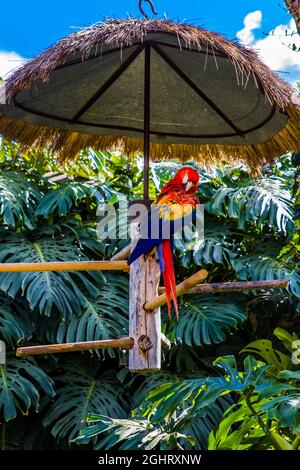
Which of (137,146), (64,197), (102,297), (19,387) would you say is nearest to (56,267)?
(137,146)

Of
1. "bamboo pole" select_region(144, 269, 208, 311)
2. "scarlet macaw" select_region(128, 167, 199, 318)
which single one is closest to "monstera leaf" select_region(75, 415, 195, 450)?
"bamboo pole" select_region(144, 269, 208, 311)

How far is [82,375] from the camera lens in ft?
12.7

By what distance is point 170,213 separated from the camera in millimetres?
2209

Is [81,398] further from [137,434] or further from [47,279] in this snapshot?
[137,434]

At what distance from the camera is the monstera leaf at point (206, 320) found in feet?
12.4

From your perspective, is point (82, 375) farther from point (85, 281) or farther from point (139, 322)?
point (139, 322)

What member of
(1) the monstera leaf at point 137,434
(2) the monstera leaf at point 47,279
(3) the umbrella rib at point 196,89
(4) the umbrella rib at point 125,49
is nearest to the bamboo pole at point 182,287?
(1) the monstera leaf at point 137,434

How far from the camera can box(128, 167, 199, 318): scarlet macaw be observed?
2.21m

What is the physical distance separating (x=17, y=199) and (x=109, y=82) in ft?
4.99

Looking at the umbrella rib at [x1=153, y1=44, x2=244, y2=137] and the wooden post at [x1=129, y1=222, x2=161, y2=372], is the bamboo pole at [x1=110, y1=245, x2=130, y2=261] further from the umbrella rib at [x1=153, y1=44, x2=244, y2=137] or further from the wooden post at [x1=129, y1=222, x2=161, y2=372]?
the umbrella rib at [x1=153, y1=44, x2=244, y2=137]

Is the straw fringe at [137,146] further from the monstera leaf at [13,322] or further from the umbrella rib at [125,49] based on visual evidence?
→ the monstera leaf at [13,322]

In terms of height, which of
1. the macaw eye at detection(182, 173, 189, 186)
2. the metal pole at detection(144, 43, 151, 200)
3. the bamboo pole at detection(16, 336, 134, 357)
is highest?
the metal pole at detection(144, 43, 151, 200)

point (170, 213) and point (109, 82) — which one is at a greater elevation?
point (109, 82)

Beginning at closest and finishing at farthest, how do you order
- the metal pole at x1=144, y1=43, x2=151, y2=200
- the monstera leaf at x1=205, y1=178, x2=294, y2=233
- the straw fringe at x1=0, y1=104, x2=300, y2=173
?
1. the metal pole at x1=144, y1=43, x2=151, y2=200
2. the straw fringe at x1=0, y1=104, x2=300, y2=173
3. the monstera leaf at x1=205, y1=178, x2=294, y2=233
